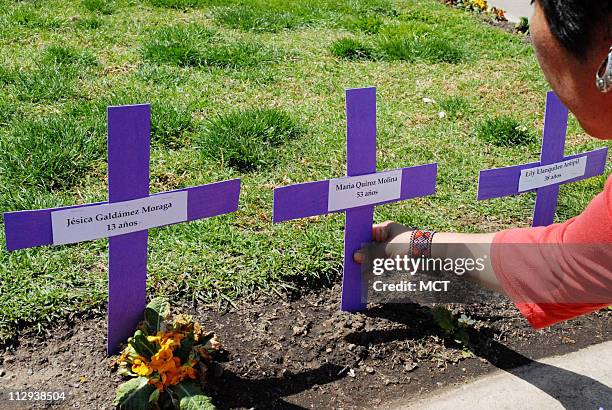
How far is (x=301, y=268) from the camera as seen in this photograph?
318 cm

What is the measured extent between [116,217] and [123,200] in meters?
0.06

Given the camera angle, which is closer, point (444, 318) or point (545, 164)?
point (444, 318)

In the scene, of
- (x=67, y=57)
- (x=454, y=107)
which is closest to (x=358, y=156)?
(x=454, y=107)

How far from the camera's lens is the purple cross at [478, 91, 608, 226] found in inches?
115

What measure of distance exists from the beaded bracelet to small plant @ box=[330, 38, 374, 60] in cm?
383

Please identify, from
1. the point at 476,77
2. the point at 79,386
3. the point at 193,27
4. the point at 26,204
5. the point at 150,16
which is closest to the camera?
the point at 79,386

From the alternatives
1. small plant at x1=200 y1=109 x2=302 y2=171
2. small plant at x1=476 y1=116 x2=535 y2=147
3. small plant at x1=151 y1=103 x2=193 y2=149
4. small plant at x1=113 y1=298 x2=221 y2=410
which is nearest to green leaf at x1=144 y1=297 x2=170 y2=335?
small plant at x1=113 y1=298 x2=221 y2=410

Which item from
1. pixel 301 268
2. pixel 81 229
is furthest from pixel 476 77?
pixel 81 229

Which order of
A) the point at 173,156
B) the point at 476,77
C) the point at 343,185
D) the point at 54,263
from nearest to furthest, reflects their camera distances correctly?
the point at 343,185, the point at 54,263, the point at 173,156, the point at 476,77

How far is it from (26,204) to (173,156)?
903mm

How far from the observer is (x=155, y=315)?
2.54 meters

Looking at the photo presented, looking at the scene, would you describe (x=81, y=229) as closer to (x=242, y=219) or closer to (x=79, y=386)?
(x=79, y=386)

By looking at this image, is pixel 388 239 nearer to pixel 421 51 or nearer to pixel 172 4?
pixel 421 51

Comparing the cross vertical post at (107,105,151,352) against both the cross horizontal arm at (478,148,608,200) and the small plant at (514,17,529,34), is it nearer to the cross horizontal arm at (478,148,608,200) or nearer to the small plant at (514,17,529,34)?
the cross horizontal arm at (478,148,608,200)
